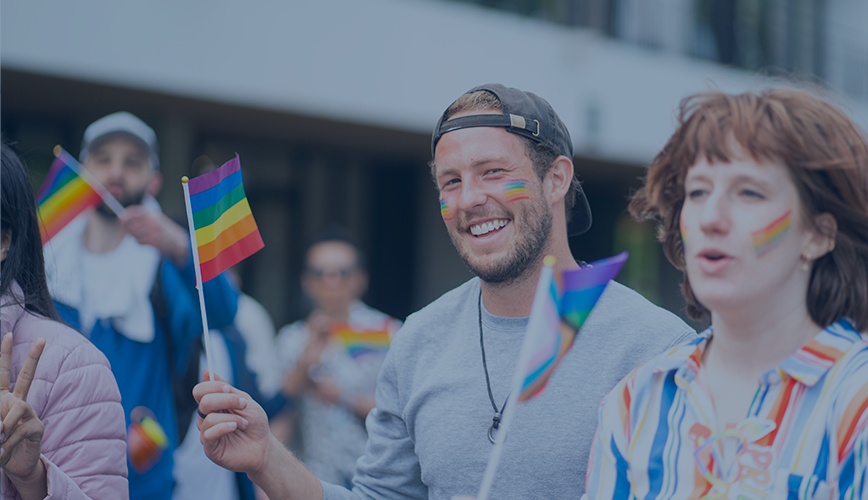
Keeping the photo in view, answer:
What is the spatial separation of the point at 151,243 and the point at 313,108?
14.4ft

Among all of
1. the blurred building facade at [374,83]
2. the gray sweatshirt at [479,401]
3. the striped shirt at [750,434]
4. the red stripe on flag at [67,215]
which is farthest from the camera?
the blurred building facade at [374,83]

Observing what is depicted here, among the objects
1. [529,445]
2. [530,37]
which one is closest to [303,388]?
[529,445]

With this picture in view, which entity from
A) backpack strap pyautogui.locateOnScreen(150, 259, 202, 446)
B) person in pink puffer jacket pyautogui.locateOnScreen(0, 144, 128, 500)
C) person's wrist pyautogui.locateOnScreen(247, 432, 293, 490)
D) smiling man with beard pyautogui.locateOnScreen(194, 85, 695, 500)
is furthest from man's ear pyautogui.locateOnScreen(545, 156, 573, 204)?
backpack strap pyautogui.locateOnScreen(150, 259, 202, 446)

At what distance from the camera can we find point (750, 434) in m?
1.25

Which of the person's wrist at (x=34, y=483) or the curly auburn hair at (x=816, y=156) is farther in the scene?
the person's wrist at (x=34, y=483)

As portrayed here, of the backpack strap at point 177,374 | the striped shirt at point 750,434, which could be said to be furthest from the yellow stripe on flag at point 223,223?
the backpack strap at point 177,374

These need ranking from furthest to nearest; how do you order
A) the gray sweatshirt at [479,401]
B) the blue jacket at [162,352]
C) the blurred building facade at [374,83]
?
the blurred building facade at [374,83]
the blue jacket at [162,352]
the gray sweatshirt at [479,401]

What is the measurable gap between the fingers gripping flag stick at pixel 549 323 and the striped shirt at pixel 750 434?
213 millimetres

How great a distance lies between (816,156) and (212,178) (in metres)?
1.42

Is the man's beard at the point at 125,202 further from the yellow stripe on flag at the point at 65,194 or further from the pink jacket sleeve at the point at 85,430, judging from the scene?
the pink jacket sleeve at the point at 85,430

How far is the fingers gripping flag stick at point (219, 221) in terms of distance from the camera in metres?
1.87

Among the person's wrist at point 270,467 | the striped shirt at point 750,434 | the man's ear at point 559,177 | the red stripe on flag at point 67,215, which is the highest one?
the man's ear at point 559,177

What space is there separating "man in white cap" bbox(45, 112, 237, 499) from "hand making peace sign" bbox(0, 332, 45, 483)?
1209 millimetres

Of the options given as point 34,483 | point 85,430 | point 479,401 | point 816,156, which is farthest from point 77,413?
point 816,156
